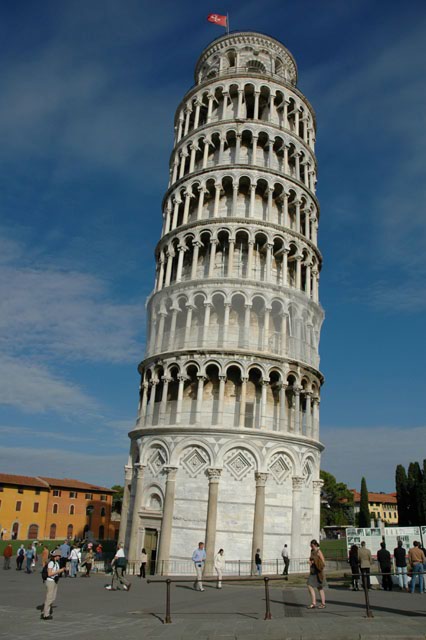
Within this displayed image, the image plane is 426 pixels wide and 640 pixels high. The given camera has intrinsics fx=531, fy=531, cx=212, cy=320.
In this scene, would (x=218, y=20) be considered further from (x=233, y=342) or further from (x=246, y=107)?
(x=233, y=342)

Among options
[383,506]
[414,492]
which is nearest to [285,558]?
[414,492]

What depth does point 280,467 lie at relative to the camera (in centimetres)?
2927

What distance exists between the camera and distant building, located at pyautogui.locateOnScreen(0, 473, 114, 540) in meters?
74.4

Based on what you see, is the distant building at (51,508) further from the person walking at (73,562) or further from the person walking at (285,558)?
the person walking at (285,558)

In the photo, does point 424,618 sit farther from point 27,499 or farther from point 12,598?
point 27,499

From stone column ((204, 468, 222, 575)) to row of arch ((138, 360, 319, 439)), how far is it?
2.76m

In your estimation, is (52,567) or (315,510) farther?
(315,510)

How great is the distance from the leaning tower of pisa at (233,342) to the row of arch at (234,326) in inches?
3.4

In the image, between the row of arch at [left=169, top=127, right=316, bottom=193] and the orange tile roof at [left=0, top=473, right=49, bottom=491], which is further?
the orange tile roof at [left=0, top=473, right=49, bottom=491]

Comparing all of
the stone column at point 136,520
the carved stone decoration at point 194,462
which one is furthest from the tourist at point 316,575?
the stone column at point 136,520

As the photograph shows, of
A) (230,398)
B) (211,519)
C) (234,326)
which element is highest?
(234,326)

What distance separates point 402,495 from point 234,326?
43.2 metres

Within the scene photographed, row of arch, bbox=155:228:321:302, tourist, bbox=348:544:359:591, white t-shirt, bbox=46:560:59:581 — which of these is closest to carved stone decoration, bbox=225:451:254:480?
tourist, bbox=348:544:359:591

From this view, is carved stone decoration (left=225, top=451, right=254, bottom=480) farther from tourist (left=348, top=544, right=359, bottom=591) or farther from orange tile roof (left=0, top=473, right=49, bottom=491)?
orange tile roof (left=0, top=473, right=49, bottom=491)
